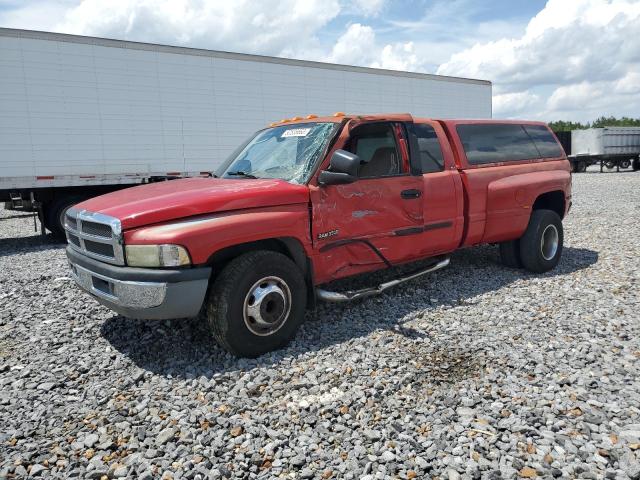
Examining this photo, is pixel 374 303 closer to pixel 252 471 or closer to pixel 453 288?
pixel 453 288

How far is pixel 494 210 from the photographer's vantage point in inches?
227

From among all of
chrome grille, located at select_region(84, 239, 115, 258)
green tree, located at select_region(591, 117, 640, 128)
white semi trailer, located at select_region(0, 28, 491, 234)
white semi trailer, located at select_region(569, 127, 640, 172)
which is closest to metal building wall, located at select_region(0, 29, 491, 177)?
white semi trailer, located at select_region(0, 28, 491, 234)

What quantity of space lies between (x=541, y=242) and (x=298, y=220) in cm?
363

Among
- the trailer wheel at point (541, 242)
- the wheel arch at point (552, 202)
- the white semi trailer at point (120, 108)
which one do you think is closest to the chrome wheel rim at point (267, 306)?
the trailer wheel at point (541, 242)

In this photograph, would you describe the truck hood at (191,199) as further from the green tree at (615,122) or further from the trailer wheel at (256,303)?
the green tree at (615,122)

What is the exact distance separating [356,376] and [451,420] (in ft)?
2.63

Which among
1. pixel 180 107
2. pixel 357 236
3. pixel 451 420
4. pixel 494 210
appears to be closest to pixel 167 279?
pixel 357 236

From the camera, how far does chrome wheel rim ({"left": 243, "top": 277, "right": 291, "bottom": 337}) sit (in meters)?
3.85

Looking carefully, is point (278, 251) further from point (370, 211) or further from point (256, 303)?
point (370, 211)

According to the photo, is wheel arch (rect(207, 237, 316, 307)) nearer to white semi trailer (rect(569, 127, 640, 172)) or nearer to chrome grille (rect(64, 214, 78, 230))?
chrome grille (rect(64, 214, 78, 230))

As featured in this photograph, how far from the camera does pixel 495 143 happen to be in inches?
238

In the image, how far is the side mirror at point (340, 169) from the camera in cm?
415

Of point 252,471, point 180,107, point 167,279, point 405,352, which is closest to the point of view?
point 252,471

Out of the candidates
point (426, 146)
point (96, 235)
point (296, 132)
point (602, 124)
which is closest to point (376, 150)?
point (426, 146)
